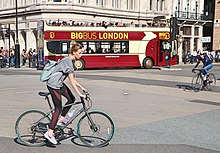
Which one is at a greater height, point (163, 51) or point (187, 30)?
point (187, 30)

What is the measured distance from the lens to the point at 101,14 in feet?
136

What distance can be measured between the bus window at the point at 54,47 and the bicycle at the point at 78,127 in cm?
1995

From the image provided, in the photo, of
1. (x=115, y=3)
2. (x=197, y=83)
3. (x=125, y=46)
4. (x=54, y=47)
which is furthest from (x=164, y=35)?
(x=115, y=3)

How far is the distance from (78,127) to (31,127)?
2.69 feet

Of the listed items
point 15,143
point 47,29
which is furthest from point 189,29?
point 15,143

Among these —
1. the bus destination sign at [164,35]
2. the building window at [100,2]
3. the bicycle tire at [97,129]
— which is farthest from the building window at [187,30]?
the bicycle tire at [97,129]

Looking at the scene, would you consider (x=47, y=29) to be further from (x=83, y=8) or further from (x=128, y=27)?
(x=83, y=8)

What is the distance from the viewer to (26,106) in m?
9.88

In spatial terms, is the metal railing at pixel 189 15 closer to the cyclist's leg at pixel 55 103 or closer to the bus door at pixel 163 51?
the bus door at pixel 163 51

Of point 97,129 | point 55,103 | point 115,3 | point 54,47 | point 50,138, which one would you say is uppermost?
point 115,3

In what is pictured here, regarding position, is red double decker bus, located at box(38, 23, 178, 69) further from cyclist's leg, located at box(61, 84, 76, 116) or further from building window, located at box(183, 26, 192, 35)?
building window, located at box(183, 26, 192, 35)

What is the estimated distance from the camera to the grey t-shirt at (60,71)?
5652 mm

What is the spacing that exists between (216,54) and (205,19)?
35.7ft

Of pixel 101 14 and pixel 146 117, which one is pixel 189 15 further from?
pixel 146 117
